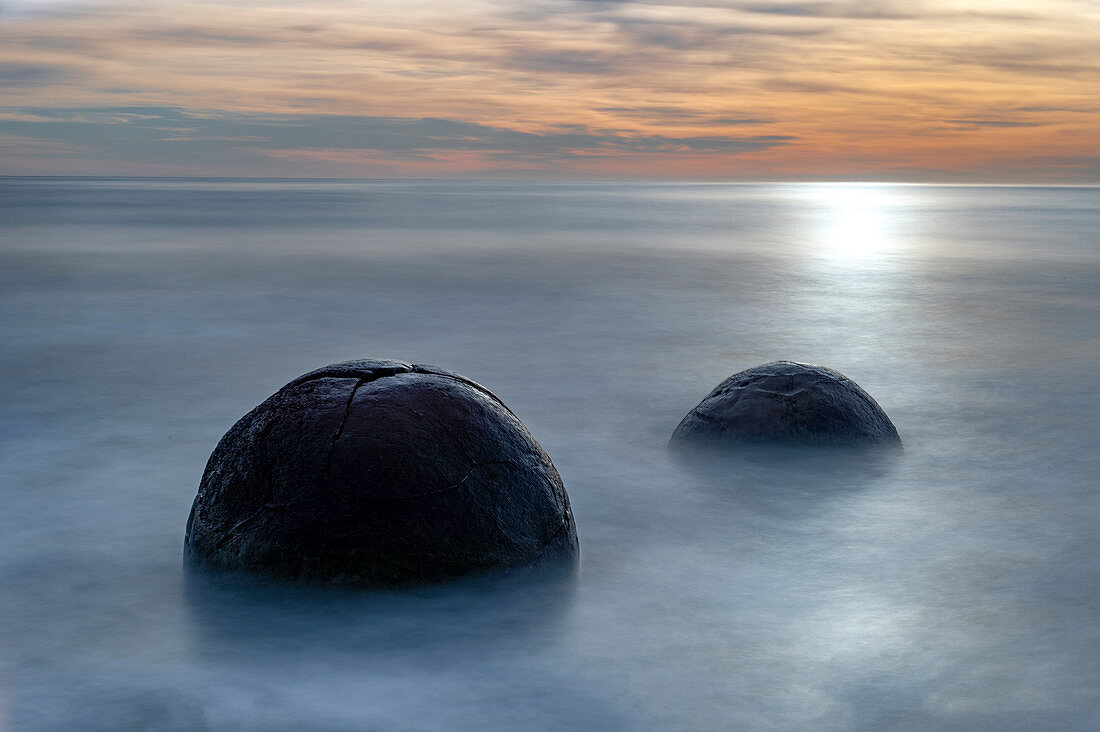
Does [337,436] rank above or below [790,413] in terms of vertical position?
above

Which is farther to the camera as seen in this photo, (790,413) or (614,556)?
(790,413)

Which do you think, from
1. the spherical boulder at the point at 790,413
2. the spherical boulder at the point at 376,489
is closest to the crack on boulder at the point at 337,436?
the spherical boulder at the point at 376,489

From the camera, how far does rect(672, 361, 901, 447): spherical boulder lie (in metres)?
5.88

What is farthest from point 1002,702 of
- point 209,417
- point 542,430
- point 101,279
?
point 101,279

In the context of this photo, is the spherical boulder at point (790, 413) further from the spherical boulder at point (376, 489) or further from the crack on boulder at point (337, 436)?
the crack on boulder at point (337, 436)

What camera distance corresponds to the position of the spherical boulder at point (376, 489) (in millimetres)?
3756

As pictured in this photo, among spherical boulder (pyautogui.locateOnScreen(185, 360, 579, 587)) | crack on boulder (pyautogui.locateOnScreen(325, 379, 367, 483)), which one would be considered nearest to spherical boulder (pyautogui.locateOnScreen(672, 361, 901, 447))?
spherical boulder (pyautogui.locateOnScreen(185, 360, 579, 587))

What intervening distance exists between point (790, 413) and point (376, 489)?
9.44 feet

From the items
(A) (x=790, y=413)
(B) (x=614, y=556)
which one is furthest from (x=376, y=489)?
(A) (x=790, y=413)

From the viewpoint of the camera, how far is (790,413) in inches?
231

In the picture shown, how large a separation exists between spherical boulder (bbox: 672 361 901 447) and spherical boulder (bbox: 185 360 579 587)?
2.07m

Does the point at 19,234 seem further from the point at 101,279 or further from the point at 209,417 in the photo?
the point at 209,417

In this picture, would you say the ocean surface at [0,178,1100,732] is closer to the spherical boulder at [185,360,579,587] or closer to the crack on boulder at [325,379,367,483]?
the spherical boulder at [185,360,579,587]

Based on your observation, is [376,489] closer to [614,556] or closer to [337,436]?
[337,436]
